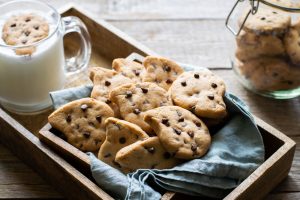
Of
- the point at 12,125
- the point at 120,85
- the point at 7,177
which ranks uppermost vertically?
the point at 120,85

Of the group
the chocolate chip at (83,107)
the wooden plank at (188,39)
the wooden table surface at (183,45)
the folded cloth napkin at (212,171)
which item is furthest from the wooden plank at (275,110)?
the chocolate chip at (83,107)

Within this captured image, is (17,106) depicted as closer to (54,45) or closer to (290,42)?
(54,45)

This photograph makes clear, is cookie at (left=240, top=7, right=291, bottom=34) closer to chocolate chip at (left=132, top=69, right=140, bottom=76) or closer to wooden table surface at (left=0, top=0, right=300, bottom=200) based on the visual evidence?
wooden table surface at (left=0, top=0, right=300, bottom=200)

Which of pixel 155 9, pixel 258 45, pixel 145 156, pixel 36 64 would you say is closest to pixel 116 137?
pixel 145 156

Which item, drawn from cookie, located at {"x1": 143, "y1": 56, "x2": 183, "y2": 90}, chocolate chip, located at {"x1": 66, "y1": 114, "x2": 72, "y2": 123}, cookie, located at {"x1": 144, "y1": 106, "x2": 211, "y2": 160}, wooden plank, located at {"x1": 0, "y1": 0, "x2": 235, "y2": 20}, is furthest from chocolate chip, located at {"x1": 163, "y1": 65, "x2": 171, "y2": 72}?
wooden plank, located at {"x1": 0, "y1": 0, "x2": 235, "y2": 20}

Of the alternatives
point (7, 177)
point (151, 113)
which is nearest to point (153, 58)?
point (151, 113)

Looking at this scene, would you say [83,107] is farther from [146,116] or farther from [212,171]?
[212,171]
